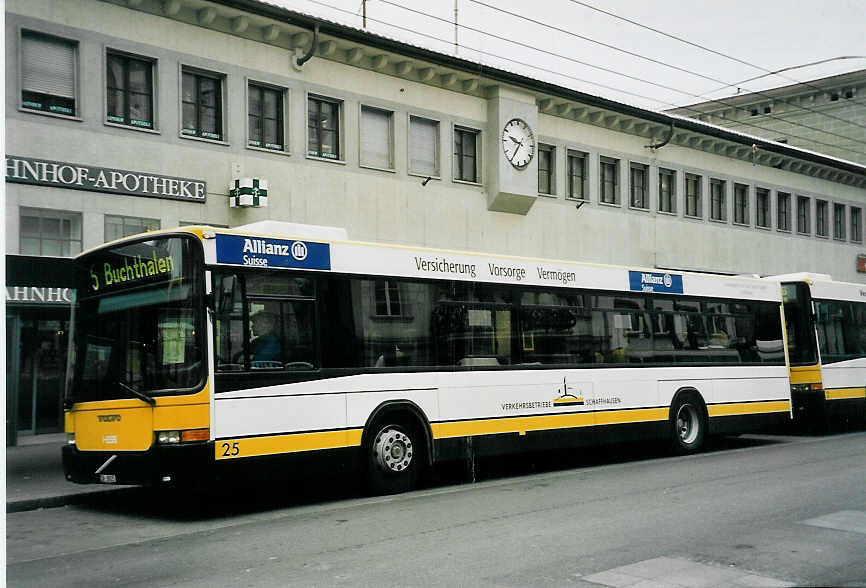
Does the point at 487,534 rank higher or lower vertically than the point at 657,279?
lower

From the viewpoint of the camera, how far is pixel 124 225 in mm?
19094

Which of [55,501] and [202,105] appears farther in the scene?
[202,105]

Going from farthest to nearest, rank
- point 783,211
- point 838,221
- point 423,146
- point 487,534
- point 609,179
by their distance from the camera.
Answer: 1. point 838,221
2. point 783,211
3. point 609,179
4. point 423,146
5. point 487,534

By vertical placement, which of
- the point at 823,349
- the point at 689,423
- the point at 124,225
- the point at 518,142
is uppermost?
the point at 518,142

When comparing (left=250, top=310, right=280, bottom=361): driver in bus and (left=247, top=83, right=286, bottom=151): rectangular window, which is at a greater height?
(left=247, top=83, right=286, bottom=151): rectangular window

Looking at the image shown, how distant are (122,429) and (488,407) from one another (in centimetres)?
505

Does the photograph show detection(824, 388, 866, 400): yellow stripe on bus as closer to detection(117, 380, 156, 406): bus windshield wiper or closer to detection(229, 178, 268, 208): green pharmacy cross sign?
detection(229, 178, 268, 208): green pharmacy cross sign

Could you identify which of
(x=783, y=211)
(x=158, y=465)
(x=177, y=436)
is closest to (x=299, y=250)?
(x=177, y=436)

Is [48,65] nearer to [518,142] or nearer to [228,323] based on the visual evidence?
[228,323]

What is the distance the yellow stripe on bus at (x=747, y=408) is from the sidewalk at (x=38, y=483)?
33.2 feet

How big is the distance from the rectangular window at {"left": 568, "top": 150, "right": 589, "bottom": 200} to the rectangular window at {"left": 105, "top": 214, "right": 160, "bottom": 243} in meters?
14.0

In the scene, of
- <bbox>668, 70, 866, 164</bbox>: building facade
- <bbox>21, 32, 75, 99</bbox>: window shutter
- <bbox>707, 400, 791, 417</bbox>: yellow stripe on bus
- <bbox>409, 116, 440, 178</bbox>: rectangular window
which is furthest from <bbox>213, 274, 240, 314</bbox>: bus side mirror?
<bbox>668, 70, 866, 164</bbox>: building facade

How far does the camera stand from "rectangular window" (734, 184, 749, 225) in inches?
1435

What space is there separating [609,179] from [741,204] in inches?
321
